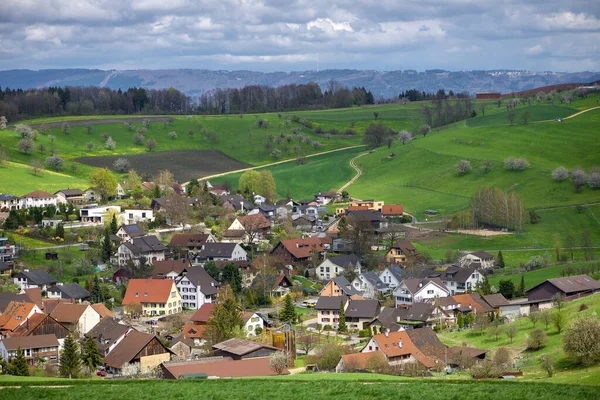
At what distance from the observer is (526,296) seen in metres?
56.2

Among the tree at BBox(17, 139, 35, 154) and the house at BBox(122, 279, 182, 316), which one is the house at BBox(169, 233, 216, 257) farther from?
the tree at BBox(17, 139, 35, 154)

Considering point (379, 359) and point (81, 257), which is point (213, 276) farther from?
point (379, 359)

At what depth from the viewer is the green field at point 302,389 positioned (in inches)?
916

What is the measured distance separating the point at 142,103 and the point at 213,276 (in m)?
102

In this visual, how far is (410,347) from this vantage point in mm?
40750

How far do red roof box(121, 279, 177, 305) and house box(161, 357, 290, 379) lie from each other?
21.5 m

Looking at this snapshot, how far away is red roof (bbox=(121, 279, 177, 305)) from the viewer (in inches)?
2243

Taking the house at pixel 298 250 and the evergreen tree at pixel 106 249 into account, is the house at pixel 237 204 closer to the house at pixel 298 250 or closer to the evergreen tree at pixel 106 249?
the house at pixel 298 250

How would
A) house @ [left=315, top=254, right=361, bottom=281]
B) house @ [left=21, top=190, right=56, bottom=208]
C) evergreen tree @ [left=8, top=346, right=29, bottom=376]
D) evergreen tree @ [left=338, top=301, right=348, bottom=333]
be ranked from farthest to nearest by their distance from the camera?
house @ [left=21, top=190, right=56, bottom=208]
house @ [left=315, top=254, right=361, bottom=281]
evergreen tree @ [left=338, top=301, right=348, bottom=333]
evergreen tree @ [left=8, top=346, right=29, bottom=376]

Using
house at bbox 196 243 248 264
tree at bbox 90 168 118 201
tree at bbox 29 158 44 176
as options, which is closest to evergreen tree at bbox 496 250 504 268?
house at bbox 196 243 248 264

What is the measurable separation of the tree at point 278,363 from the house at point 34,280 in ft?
86.0

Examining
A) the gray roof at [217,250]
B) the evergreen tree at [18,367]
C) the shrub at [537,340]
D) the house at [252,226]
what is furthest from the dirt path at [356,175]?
the evergreen tree at [18,367]

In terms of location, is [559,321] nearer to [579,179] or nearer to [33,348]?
[33,348]

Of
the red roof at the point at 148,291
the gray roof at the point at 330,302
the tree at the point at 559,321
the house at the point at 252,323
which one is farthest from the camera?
the red roof at the point at 148,291
